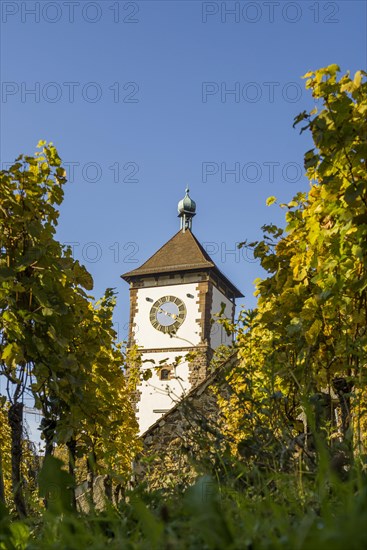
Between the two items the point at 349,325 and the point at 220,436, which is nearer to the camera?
the point at 220,436

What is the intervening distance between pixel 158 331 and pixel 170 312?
4.15 feet

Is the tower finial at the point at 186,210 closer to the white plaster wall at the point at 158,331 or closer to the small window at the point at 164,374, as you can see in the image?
the white plaster wall at the point at 158,331

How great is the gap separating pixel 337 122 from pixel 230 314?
1459 inches

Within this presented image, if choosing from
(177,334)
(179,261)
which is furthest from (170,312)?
(179,261)

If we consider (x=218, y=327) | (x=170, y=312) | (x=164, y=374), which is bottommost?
(x=164, y=374)

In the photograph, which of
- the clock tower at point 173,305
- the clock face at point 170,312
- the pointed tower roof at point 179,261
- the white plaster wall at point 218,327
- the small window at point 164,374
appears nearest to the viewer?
the small window at point 164,374

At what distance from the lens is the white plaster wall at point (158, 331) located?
3697 centimetres

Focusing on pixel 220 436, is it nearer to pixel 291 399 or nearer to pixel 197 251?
pixel 291 399

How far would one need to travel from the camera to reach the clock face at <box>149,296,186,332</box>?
124 feet

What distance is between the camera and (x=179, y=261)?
129 feet

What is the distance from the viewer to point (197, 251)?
39.9 meters

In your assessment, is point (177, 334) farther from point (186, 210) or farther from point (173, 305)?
point (186, 210)

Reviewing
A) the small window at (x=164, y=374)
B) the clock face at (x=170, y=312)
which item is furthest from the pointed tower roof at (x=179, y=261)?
the small window at (x=164, y=374)

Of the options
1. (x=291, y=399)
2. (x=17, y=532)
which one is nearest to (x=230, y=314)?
(x=291, y=399)
